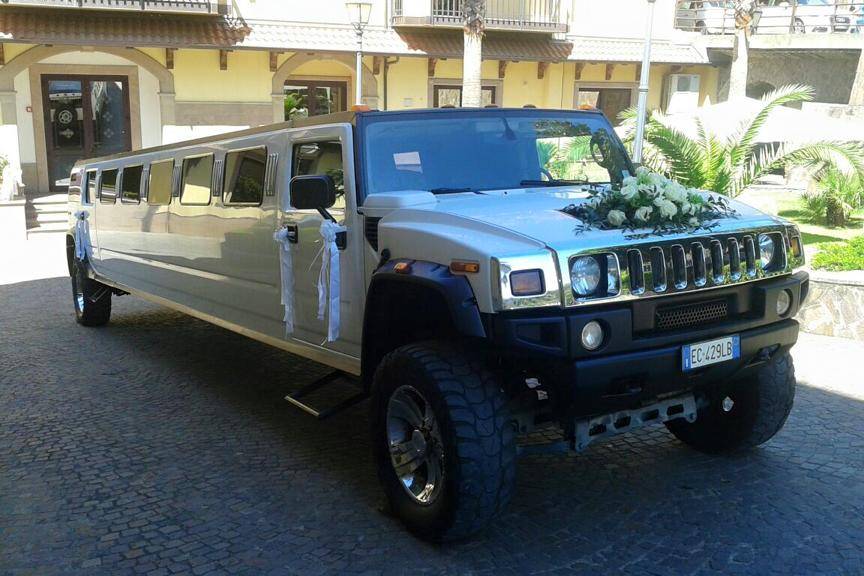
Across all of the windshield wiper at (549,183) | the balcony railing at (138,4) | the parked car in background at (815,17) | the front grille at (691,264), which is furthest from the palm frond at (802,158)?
the parked car in background at (815,17)

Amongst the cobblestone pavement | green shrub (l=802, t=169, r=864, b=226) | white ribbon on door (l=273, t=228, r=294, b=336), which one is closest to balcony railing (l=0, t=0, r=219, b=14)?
green shrub (l=802, t=169, r=864, b=226)

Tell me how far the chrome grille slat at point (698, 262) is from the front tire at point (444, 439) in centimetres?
102

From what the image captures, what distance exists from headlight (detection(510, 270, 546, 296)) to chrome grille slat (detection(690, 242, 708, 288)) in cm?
79

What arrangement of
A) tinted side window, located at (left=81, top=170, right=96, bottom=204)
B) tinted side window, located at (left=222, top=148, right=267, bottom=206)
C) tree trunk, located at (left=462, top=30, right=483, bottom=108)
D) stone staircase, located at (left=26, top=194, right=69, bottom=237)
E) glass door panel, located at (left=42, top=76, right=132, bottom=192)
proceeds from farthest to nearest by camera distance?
1. glass door panel, located at (left=42, top=76, right=132, bottom=192)
2. tree trunk, located at (left=462, top=30, right=483, bottom=108)
3. stone staircase, located at (left=26, top=194, right=69, bottom=237)
4. tinted side window, located at (left=81, top=170, right=96, bottom=204)
5. tinted side window, located at (left=222, top=148, right=267, bottom=206)

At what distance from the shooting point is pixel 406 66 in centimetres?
2388

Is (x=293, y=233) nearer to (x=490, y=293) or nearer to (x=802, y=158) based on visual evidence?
(x=490, y=293)

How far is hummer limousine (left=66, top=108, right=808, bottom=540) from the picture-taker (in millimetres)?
3391

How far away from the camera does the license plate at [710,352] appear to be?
3.55m

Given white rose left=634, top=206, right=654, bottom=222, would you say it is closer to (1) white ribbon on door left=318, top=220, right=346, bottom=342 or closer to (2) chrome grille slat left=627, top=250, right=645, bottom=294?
(2) chrome grille slat left=627, top=250, right=645, bottom=294

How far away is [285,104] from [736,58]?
42.3ft

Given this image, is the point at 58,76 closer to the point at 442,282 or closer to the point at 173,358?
the point at 173,358

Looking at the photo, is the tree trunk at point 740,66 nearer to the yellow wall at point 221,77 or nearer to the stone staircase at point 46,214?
the yellow wall at point 221,77

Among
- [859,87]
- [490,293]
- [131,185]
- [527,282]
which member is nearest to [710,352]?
[527,282]

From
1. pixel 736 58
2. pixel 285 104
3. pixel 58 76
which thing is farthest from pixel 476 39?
pixel 58 76
